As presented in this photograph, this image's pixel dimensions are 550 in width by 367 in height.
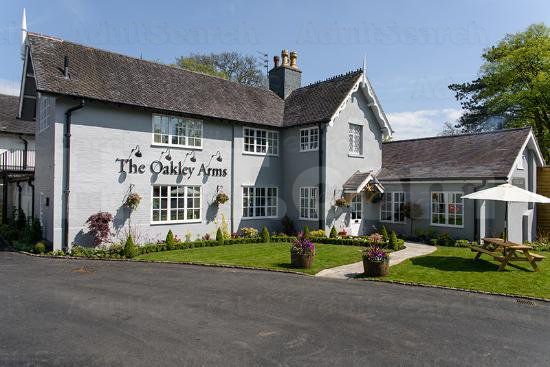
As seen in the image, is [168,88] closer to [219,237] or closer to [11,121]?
[219,237]

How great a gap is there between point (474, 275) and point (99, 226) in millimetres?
13620

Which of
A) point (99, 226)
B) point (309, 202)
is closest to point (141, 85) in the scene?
point (99, 226)

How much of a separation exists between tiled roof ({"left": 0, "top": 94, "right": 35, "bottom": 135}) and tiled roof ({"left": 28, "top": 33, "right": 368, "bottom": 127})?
1323 centimetres

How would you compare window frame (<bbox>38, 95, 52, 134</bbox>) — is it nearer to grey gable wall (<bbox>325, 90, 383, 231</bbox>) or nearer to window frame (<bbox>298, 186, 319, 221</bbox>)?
window frame (<bbox>298, 186, 319, 221</bbox>)

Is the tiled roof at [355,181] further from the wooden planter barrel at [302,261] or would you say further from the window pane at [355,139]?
the wooden planter barrel at [302,261]

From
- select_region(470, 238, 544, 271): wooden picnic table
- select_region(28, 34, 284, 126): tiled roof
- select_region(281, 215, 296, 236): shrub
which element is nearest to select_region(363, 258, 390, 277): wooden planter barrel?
select_region(470, 238, 544, 271): wooden picnic table

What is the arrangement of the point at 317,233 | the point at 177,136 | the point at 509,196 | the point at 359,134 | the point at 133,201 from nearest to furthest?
the point at 509,196
the point at 133,201
the point at 177,136
the point at 317,233
the point at 359,134

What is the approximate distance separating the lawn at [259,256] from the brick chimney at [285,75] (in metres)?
11.3

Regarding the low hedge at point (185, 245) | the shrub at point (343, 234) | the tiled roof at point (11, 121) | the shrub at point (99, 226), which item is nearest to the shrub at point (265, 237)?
the low hedge at point (185, 245)

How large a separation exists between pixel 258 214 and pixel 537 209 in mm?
15970

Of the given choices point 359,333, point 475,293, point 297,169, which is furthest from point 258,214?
point 359,333

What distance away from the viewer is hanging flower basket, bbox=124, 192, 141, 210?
17125 mm

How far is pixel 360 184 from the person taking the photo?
69.9 feet

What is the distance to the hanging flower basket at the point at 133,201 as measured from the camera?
17125 millimetres
